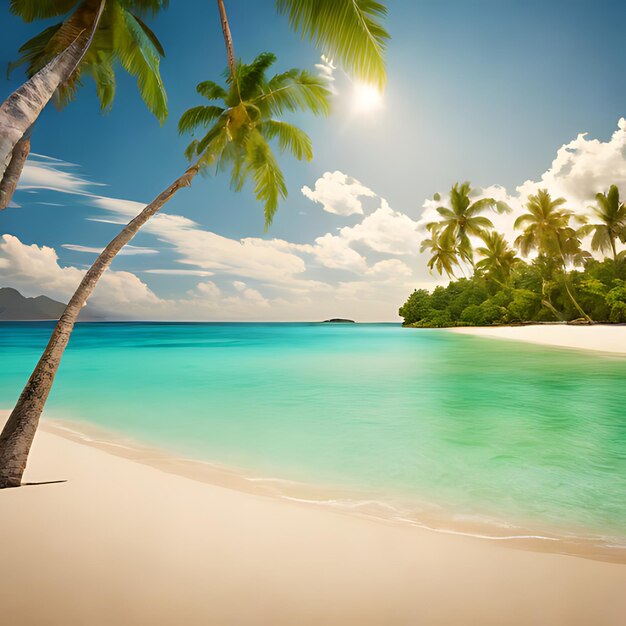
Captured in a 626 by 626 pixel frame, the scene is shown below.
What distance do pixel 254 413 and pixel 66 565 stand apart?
4973 millimetres

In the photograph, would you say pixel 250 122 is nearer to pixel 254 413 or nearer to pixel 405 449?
pixel 254 413

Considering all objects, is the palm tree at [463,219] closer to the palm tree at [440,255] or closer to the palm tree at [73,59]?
the palm tree at [440,255]

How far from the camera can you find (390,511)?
3.01 metres

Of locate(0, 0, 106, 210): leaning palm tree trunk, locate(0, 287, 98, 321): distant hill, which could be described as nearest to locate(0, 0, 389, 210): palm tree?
locate(0, 0, 106, 210): leaning palm tree trunk

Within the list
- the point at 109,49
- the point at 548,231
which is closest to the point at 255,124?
the point at 109,49

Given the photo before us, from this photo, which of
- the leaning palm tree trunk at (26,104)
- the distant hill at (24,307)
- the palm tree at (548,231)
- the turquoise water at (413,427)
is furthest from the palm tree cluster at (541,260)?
the distant hill at (24,307)

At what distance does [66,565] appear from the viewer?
1.97 m

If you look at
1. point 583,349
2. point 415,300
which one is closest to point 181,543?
point 583,349

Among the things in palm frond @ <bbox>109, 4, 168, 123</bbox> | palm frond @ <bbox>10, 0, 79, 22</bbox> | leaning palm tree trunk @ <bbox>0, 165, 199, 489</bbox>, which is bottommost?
leaning palm tree trunk @ <bbox>0, 165, 199, 489</bbox>

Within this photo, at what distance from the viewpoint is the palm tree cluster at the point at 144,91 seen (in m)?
3.00

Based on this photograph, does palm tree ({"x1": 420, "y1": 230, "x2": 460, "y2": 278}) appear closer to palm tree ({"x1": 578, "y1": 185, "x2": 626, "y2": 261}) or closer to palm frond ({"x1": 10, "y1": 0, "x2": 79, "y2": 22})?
palm tree ({"x1": 578, "y1": 185, "x2": 626, "y2": 261})

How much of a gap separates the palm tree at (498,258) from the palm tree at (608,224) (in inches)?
257

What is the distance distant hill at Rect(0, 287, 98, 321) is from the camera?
436 ft

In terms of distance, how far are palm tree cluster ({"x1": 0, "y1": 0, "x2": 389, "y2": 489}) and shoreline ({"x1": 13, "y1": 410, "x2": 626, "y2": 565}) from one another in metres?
1.48
